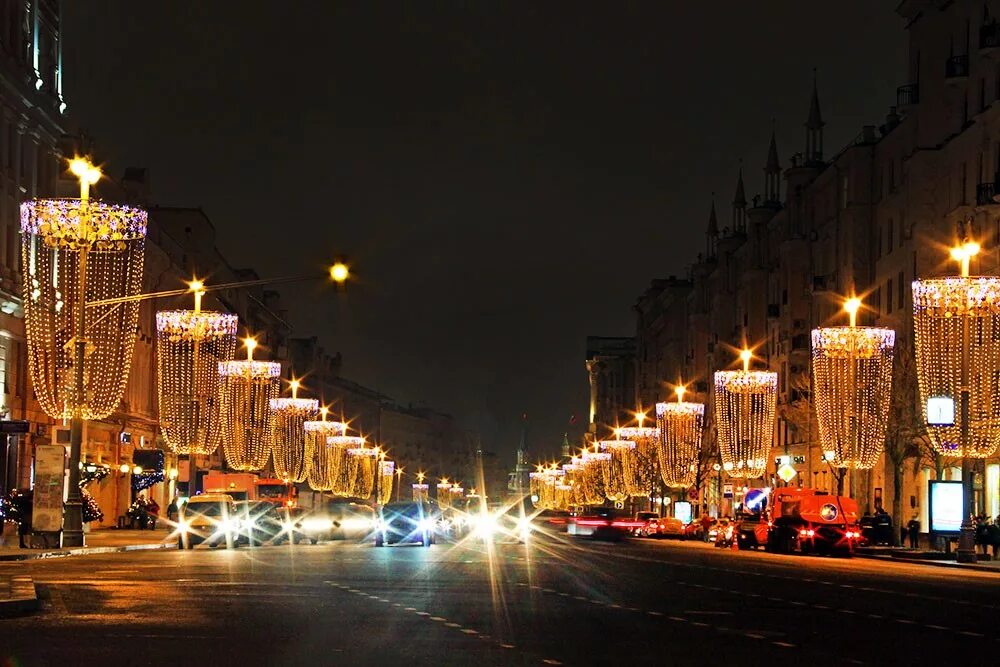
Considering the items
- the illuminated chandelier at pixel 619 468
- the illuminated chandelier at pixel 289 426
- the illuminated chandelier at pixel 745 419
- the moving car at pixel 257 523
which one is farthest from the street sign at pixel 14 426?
the illuminated chandelier at pixel 619 468

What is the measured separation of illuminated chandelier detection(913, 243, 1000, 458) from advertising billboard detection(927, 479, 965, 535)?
45.1 inches

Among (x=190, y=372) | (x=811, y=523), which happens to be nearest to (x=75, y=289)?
(x=811, y=523)

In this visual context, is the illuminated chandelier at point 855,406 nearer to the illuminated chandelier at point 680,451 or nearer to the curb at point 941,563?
the curb at point 941,563

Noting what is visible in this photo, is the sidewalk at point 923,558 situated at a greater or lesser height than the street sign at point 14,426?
lesser

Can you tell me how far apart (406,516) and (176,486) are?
1256 inches

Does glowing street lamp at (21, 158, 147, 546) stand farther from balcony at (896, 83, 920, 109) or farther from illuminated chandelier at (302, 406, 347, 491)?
illuminated chandelier at (302, 406, 347, 491)

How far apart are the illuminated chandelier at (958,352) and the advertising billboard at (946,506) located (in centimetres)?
114

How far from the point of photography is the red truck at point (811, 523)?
200 feet

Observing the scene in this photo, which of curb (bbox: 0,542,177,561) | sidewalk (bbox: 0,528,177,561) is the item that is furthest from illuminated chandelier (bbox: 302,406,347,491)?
curb (bbox: 0,542,177,561)

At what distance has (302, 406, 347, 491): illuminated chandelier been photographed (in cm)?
11844

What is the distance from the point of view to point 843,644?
20.4 metres

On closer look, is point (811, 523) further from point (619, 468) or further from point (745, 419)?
point (619, 468)

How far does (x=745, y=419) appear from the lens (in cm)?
11100

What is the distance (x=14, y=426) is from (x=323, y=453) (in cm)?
7782
